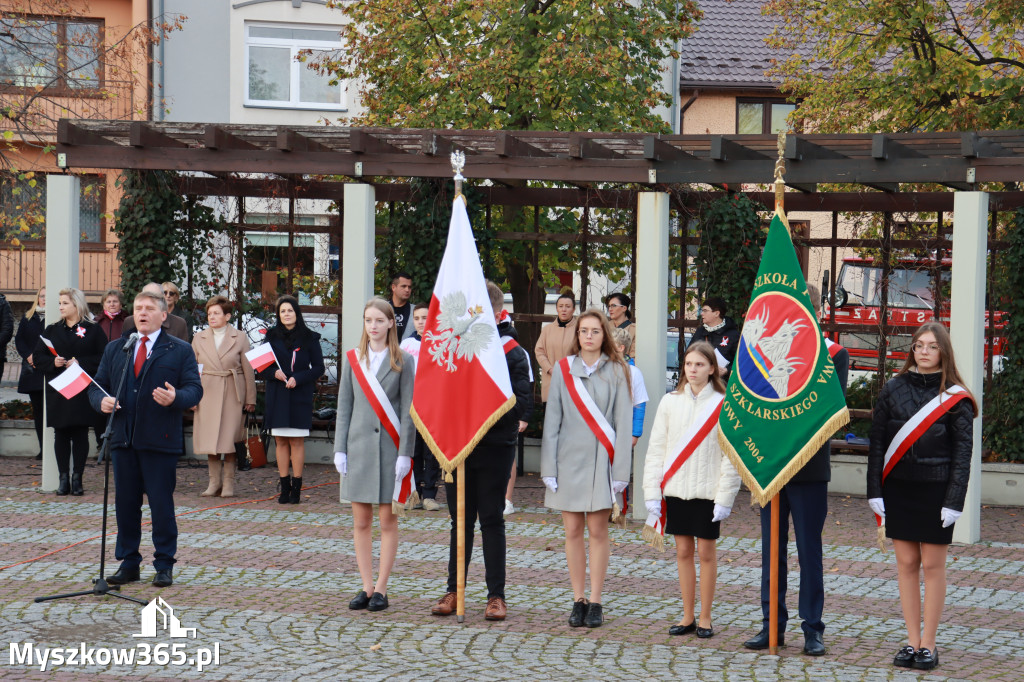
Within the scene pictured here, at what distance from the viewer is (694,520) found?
7.38 m

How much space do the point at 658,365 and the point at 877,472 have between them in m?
4.78

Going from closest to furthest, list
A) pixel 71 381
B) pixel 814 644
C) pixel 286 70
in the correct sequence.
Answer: pixel 814 644 → pixel 71 381 → pixel 286 70

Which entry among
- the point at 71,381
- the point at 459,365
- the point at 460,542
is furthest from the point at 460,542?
the point at 71,381

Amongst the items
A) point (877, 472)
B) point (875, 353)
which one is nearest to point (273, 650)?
point (877, 472)

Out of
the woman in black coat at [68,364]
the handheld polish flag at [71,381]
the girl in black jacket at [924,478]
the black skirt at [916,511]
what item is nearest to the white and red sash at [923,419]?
the girl in black jacket at [924,478]

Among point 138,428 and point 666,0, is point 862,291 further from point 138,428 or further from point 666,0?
point 138,428

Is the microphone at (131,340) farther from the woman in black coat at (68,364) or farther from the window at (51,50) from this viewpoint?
the window at (51,50)

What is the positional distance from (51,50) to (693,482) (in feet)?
69.4

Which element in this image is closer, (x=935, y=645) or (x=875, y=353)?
(x=935, y=645)

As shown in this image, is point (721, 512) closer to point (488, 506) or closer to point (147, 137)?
point (488, 506)

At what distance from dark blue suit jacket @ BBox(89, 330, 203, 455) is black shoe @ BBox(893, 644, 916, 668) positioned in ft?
15.2

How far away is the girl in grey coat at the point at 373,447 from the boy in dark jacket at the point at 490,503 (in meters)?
0.37

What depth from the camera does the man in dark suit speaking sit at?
8.42 meters

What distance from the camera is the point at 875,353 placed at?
1454 centimetres
